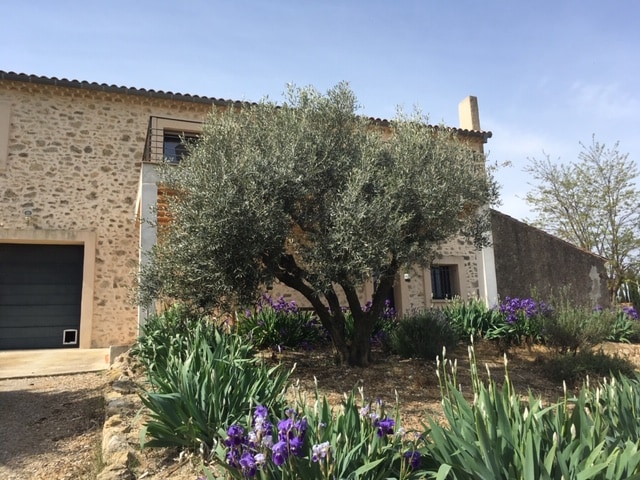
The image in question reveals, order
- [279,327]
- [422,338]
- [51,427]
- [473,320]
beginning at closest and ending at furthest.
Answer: [51,427] < [422,338] < [279,327] < [473,320]

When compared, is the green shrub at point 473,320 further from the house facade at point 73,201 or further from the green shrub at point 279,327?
the green shrub at point 279,327

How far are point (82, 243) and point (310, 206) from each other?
713 cm

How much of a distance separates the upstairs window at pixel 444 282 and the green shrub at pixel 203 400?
9.88 m

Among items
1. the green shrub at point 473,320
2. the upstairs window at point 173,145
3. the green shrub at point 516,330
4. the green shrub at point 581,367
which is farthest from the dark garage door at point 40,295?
the green shrub at point 581,367

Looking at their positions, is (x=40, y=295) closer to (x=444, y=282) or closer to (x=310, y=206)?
(x=310, y=206)

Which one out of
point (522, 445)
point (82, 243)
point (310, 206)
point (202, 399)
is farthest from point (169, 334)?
point (82, 243)

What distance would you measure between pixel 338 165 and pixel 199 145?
6.16 feet

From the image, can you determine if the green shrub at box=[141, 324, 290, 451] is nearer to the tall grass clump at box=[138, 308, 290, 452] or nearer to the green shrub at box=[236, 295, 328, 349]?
the tall grass clump at box=[138, 308, 290, 452]

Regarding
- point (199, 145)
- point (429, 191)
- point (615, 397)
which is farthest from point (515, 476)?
point (199, 145)

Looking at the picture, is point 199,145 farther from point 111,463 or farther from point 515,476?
point 515,476

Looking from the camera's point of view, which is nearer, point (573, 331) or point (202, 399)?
point (202, 399)

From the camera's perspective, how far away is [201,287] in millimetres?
5512

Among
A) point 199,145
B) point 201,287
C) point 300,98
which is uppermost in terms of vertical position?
point 300,98

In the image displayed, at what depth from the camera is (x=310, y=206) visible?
580cm
